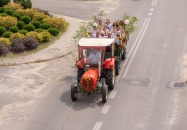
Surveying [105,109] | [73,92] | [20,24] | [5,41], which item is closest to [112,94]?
[105,109]

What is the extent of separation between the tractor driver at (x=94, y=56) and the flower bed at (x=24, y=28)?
699cm

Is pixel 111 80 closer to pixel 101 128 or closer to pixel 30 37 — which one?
pixel 101 128

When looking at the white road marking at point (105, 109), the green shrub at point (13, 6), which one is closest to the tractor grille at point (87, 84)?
the white road marking at point (105, 109)

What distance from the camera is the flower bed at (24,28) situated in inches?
1019

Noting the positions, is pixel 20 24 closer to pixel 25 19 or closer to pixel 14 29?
pixel 25 19

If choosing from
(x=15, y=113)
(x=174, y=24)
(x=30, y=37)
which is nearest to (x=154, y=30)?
(x=174, y=24)

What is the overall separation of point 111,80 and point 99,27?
368 cm

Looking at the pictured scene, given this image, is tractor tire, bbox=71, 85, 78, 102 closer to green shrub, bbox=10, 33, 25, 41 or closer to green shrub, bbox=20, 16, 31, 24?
green shrub, bbox=10, 33, 25, 41

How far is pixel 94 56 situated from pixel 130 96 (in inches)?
88.2

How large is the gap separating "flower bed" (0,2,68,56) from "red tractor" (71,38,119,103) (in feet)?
21.5

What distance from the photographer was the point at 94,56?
19703 millimetres

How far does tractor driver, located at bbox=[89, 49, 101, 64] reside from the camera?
64.6ft

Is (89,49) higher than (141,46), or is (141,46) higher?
(89,49)

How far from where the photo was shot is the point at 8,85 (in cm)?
2130
